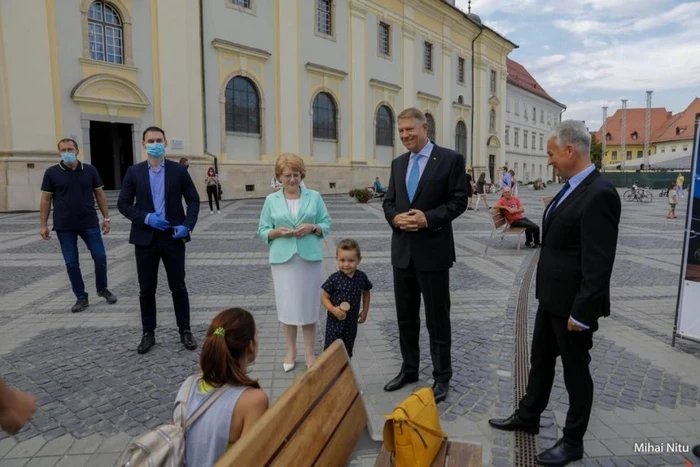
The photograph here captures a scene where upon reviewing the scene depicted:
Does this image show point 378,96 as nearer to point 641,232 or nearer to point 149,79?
point 149,79

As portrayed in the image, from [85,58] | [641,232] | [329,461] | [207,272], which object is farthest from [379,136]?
[329,461]

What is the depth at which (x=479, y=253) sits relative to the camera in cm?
1023

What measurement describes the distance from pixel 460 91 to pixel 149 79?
26581mm

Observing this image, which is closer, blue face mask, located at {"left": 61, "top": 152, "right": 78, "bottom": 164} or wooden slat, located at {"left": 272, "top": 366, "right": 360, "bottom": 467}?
wooden slat, located at {"left": 272, "top": 366, "right": 360, "bottom": 467}

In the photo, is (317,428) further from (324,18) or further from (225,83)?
(324,18)

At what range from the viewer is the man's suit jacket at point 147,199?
4.50 metres

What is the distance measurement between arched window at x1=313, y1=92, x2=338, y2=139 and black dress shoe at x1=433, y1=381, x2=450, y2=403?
2494cm

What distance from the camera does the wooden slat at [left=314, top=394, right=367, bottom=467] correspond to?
1.89m

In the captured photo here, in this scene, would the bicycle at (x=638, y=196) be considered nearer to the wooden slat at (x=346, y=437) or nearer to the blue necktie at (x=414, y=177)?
the blue necktie at (x=414, y=177)

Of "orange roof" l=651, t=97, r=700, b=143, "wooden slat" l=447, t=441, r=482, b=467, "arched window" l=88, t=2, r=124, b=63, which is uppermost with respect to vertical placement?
"orange roof" l=651, t=97, r=700, b=143

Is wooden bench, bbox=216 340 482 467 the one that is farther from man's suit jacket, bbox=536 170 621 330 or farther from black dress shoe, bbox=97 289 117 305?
black dress shoe, bbox=97 289 117 305

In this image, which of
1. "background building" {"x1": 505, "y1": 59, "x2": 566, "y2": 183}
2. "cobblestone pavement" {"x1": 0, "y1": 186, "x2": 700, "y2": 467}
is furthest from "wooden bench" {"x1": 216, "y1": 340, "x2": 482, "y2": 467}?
"background building" {"x1": 505, "y1": 59, "x2": 566, "y2": 183}

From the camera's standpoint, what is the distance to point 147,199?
4.52 meters

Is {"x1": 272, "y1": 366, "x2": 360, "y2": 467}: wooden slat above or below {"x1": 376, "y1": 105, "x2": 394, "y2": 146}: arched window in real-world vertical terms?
below
